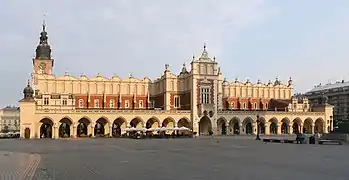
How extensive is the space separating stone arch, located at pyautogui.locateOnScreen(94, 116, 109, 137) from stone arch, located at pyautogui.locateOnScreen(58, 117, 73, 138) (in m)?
5.04

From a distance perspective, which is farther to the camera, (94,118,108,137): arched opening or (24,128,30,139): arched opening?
(94,118,108,137): arched opening

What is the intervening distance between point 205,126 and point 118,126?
17072mm

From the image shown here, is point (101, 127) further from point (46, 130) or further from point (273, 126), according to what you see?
point (273, 126)

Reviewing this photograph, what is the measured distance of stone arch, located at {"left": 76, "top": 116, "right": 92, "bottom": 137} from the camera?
255 ft

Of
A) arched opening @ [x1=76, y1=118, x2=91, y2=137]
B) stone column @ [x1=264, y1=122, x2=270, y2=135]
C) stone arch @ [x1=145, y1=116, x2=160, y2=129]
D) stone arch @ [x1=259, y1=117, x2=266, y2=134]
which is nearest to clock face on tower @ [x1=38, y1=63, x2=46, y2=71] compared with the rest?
arched opening @ [x1=76, y1=118, x2=91, y2=137]

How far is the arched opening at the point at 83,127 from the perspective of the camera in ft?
261

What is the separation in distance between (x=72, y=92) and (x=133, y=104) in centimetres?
1241

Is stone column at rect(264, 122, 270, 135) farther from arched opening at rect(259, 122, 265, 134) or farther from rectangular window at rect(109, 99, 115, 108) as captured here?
rectangular window at rect(109, 99, 115, 108)

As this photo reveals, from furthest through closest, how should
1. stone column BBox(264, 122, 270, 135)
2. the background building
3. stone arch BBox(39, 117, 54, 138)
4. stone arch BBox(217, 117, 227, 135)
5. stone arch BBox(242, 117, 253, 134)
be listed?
the background building → stone column BBox(264, 122, 270, 135) → stone arch BBox(242, 117, 253, 134) → stone arch BBox(217, 117, 227, 135) → stone arch BBox(39, 117, 54, 138)

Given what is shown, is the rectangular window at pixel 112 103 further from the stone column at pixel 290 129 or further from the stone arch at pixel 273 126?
the stone column at pixel 290 129

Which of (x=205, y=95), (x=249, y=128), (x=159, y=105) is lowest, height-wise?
(x=249, y=128)

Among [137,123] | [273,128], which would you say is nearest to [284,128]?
[273,128]

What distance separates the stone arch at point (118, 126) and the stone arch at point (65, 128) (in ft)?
26.9

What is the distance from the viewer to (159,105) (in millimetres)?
92312
